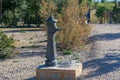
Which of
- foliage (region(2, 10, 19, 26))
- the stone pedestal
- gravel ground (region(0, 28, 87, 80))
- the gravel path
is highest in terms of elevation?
foliage (region(2, 10, 19, 26))

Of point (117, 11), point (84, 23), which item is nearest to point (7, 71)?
point (84, 23)

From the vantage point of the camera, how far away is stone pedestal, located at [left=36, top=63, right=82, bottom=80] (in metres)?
7.30

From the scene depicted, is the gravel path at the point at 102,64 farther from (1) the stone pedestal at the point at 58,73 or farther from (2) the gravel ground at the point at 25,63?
(2) the gravel ground at the point at 25,63

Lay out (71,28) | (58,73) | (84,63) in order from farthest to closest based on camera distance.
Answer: (71,28) → (84,63) → (58,73)

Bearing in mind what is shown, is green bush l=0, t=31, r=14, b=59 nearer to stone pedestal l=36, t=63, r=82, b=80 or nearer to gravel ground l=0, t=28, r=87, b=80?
gravel ground l=0, t=28, r=87, b=80

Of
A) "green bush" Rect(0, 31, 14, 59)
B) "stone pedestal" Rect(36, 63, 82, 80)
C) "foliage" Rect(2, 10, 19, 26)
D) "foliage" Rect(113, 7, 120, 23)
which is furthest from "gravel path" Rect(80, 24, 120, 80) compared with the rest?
"foliage" Rect(113, 7, 120, 23)

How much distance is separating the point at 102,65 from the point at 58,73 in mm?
1848

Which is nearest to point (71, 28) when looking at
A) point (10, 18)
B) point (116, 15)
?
point (10, 18)

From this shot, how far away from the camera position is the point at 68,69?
733 centimetres

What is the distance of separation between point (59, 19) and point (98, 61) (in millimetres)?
3109

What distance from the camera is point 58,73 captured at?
7348 mm

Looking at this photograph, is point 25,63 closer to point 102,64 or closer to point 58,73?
point 102,64

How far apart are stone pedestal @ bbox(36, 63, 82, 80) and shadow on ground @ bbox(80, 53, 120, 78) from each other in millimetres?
577

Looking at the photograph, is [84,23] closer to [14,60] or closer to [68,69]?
[14,60]
